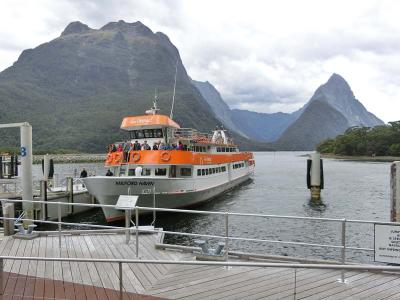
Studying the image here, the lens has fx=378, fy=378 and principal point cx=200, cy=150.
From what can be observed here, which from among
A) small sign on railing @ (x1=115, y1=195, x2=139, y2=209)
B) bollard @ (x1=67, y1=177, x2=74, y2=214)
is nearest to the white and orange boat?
bollard @ (x1=67, y1=177, x2=74, y2=214)

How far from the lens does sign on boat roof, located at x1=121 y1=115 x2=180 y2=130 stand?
92.1 ft

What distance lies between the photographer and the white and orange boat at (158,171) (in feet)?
77.9

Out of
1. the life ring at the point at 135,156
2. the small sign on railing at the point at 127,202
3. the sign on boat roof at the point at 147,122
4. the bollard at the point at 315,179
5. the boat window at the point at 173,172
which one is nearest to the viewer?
the small sign on railing at the point at 127,202

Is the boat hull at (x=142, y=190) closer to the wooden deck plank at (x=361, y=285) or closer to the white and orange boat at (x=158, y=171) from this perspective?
the white and orange boat at (x=158, y=171)

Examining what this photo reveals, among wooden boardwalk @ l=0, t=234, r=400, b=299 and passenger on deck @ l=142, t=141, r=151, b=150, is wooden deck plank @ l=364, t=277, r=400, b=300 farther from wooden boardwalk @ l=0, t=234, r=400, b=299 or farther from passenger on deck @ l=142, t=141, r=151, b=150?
passenger on deck @ l=142, t=141, r=151, b=150

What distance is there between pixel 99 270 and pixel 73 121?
206108 millimetres

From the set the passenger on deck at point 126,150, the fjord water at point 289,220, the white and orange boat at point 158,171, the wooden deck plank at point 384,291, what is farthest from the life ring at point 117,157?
the wooden deck plank at point 384,291

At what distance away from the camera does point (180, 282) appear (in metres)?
7.03

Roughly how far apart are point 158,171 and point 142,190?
9.05 feet

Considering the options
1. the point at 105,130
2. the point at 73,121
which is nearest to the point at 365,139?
the point at 105,130

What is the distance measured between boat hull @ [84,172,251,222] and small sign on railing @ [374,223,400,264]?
18013 millimetres

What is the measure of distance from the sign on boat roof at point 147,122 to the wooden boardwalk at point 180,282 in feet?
65.1

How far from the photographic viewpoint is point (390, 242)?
6.78 m

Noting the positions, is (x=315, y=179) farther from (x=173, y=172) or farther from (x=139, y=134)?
(x=139, y=134)
